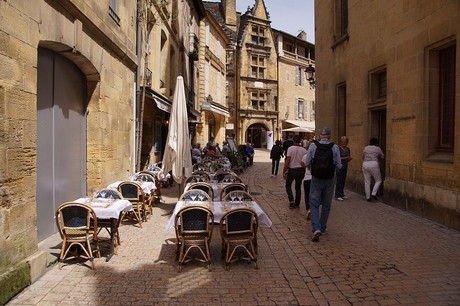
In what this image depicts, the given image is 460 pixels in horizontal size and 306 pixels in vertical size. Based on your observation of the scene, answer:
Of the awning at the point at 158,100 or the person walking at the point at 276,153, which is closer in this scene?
the awning at the point at 158,100

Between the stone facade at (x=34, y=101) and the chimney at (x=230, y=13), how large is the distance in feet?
90.0

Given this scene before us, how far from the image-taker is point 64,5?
18.1 feet

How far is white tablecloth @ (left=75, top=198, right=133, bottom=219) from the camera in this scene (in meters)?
5.10

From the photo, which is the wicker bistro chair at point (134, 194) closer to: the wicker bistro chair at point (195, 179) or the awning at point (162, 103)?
the wicker bistro chair at point (195, 179)

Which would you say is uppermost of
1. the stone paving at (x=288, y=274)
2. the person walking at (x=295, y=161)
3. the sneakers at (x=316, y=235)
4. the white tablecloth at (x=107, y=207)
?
the person walking at (x=295, y=161)

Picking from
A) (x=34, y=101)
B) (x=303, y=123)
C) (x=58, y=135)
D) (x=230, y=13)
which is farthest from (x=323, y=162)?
(x=303, y=123)

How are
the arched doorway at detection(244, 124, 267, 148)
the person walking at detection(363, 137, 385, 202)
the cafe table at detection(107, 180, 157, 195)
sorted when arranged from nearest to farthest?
the cafe table at detection(107, 180, 157, 195), the person walking at detection(363, 137, 385, 202), the arched doorway at detection(244, 124, 267, 148)

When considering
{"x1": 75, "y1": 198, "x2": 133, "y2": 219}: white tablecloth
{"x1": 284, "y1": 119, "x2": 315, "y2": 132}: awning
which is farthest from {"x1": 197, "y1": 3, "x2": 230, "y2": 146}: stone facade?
{"x1": 75, "y1": 198, "x2": 133, "y2": 219}: white tablecloth

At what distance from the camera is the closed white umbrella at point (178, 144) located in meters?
7.28

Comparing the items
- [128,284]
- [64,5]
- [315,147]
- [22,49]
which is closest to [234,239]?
[128,284]

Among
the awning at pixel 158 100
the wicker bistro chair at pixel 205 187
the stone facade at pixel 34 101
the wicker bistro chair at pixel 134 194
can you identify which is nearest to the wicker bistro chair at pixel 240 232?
the wicker bistro chair at pixel 205 187

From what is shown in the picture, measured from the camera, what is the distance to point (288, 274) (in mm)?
4566

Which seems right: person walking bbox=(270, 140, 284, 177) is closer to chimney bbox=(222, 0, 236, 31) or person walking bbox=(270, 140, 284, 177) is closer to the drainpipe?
the drainpipe

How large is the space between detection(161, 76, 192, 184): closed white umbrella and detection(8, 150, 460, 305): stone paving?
4.38 ft
